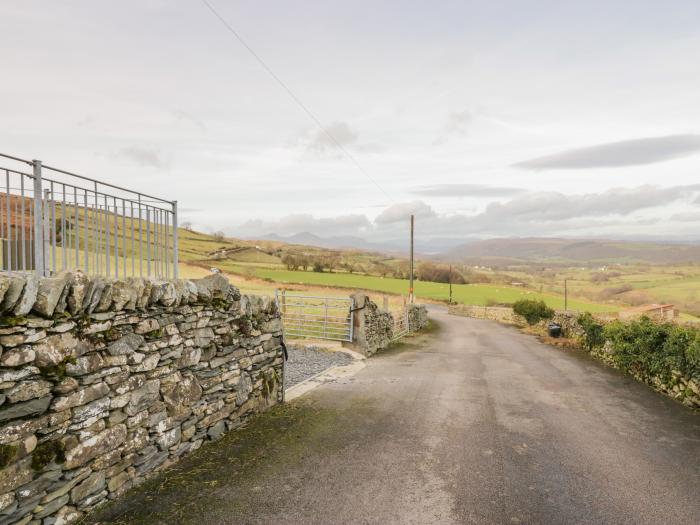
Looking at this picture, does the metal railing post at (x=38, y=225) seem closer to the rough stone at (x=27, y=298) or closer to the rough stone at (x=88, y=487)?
the rough stone at (x=27, y=298)

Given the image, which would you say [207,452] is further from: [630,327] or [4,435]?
[630,327]

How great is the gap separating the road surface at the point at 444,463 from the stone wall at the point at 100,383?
0.48 metres

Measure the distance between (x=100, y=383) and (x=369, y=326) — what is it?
1262 centimetres

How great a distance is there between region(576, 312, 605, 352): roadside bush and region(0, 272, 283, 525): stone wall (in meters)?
15.0

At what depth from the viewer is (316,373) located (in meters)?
12.1

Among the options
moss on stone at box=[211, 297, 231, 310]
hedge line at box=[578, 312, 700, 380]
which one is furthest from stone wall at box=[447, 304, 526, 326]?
moss on stone at box=[211, 297, 231, 310]

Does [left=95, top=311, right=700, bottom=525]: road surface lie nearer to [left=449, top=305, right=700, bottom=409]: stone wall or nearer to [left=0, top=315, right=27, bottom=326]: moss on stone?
[left=449, top=305, right=700, bottom=409]: stone wall

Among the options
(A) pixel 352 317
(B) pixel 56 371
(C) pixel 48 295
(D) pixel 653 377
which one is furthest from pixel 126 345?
(D) pixel 653 377

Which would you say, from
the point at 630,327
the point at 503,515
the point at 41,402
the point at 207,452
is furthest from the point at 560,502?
the point at 630,327

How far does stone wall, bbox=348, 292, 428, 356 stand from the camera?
16003 millimetres

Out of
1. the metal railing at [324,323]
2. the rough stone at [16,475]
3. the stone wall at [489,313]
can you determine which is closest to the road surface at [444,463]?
the rough stone at [16,475]

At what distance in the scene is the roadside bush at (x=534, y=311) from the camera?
105 ft

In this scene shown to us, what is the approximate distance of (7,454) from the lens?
3.65m

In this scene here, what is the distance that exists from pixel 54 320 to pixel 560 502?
18.9 ft
